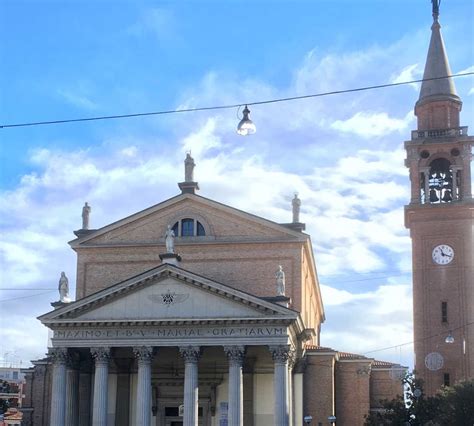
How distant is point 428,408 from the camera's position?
126 feet

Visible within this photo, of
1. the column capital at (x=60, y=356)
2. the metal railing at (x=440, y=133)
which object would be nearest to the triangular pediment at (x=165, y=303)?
the column capital at (x=60, y=356)

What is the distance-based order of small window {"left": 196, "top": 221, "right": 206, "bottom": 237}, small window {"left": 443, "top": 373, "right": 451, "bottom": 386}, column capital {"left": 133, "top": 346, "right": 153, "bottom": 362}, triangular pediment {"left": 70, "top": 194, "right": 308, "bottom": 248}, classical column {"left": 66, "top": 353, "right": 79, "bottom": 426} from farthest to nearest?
small window {"left": 443, "top": 373, "right": 451, "bottom": 386}, small window {"left": 196, "top": 221, "right": 206, "bottom": 237}, triangular pediment {"left": 70, "top": 194, "right": 308, "bottom": 248}, classical column {"left": 66, "top": 353, "right": 79, "bottom": 426}, column capital {"left": 133, "top": 346, "right": 153, "bottom": 362}

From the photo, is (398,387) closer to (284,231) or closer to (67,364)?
(284,231)

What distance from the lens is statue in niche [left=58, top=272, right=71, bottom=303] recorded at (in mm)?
39159

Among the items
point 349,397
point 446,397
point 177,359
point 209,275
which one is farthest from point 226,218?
point 446,397

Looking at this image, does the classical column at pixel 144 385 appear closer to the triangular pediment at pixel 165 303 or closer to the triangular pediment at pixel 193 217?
the triangular pediment at pixel 165 303

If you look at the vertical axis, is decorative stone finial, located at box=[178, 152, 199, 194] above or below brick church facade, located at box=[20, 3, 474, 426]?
above

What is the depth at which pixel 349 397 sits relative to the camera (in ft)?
142

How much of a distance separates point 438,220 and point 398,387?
9.84 m

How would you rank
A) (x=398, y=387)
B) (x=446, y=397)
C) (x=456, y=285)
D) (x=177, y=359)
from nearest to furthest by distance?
1. (x=446, y=397)
2. (x=177, y=359)
3. (x=398, y=387)
4. (x=456, y=285)

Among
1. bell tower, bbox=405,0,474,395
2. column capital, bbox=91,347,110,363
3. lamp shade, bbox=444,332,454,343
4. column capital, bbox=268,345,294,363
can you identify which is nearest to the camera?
column capital, bbox=268,345,294,363

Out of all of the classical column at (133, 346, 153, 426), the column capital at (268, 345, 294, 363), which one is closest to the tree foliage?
the column capital at (268, 345, 294, 363)

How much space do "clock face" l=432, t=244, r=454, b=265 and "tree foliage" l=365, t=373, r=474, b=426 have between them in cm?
849

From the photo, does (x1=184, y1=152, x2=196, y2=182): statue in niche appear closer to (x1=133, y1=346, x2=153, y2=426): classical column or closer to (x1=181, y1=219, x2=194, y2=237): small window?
(x1=181, y1=219, x2=194, y2=237): small window
